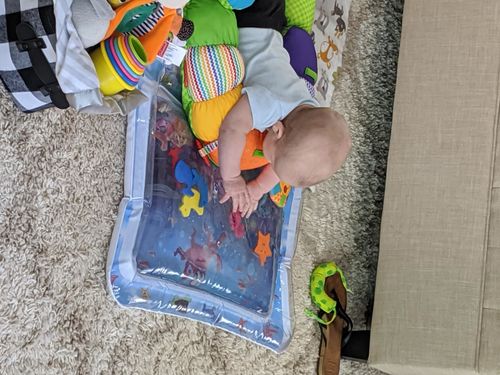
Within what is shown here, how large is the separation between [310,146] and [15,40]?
0.48 metres

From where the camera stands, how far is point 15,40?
89 centimetres

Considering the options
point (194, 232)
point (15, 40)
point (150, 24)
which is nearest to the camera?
point (15, 40)

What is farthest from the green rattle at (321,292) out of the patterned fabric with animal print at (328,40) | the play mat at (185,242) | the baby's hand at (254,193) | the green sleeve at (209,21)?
the green sleeve at (209,21)

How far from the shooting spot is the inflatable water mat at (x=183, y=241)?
3.75ft

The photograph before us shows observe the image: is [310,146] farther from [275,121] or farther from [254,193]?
[254,193]

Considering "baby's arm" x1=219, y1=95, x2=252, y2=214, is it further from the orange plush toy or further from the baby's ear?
the orange plush toy

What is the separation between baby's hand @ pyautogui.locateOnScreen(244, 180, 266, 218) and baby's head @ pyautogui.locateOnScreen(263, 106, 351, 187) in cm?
17

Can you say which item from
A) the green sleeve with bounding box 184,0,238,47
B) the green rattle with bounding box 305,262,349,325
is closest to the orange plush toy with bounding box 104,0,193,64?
the green sleeve with bounding box 184,0,238,47

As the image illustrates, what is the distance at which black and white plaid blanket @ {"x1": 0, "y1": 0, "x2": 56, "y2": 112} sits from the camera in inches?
34.3

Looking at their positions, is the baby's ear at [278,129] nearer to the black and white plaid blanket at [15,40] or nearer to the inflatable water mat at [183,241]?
the inflatable water mat at [183,241]

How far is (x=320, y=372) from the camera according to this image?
4.88 ft

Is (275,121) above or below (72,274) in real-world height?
above

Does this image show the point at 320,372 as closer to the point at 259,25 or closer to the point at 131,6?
the point at 259,25

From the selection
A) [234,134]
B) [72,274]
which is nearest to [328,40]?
[234,134]
